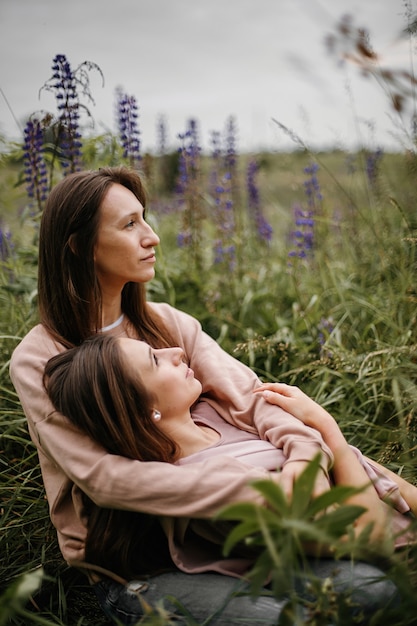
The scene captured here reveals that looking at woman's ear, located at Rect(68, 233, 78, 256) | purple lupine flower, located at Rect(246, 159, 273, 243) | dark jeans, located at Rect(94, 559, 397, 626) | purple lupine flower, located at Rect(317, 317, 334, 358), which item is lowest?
dark jeans, located at Rect(94, 559, 397, 626)

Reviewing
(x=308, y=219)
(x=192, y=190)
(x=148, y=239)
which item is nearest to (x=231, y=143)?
(x=192, y=190)

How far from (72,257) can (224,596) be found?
110 cm

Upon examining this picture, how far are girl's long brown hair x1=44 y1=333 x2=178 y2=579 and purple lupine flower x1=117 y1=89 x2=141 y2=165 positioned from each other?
1.37 m

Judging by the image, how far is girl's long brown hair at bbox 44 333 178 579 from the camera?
5.04 ft

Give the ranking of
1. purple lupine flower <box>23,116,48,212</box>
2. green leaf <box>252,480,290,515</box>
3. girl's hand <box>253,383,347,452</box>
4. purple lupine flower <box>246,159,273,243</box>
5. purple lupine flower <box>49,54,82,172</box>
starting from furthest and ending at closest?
purple lupine flower <box>246,159,273,243</box> → purple lupine flower <box>23,116,48,212</box> → purple lupine flower <box>49,54,82,172</box> → girl's hand <box>253,383,347,452</box> → green leaf <box>252,480,290,515</box>

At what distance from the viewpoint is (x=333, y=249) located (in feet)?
13.4

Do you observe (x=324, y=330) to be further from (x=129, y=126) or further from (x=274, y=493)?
(x=274, y=493)

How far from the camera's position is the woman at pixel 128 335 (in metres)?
1.44

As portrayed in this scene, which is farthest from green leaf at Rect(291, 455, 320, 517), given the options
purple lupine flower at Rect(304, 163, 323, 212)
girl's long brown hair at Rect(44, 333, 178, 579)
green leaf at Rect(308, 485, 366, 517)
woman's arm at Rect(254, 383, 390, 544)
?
purple lupine flower at Rect(304, 163, 323, 212)

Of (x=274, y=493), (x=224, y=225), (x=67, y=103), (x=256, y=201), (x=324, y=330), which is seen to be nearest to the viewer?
(x=274, y=493)

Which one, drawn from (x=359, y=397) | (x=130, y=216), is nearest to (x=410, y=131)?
(x=359, y=397)

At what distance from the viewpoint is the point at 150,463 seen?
1.47 m

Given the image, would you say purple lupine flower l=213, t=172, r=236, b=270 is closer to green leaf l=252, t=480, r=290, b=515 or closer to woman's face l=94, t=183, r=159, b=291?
woman's face l=94, t=183, r=159, b=291

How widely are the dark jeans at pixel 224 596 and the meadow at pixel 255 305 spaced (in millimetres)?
70
